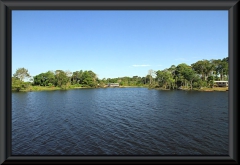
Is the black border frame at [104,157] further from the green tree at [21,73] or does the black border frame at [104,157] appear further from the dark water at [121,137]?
the green tree at [21,73]

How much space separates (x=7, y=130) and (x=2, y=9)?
781 millimetres

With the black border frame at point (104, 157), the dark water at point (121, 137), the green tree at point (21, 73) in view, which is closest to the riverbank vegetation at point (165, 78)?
the green tree at point (21, 73)

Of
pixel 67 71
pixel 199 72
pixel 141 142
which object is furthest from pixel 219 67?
pixel 141 142

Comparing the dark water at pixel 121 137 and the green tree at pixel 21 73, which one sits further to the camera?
the green tree at pixel 21 73

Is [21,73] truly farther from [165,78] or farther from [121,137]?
[121,137]

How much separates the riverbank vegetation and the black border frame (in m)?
29.0

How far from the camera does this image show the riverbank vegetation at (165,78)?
28922 millimetres

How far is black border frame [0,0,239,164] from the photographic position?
3.85 feet

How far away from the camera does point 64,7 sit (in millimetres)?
1229

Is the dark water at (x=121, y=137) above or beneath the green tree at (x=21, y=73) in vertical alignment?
beneath

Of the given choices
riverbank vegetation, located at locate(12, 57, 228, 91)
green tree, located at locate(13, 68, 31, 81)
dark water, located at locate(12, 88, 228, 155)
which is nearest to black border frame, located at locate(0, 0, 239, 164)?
dark water, located at locate(12, 88, 228, 155)

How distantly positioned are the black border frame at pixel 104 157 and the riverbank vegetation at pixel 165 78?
29.0 metres

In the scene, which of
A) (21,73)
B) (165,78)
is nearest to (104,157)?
(21,73)

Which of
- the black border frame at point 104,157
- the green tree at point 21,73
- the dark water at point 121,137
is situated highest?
the green tree at point 21,73
